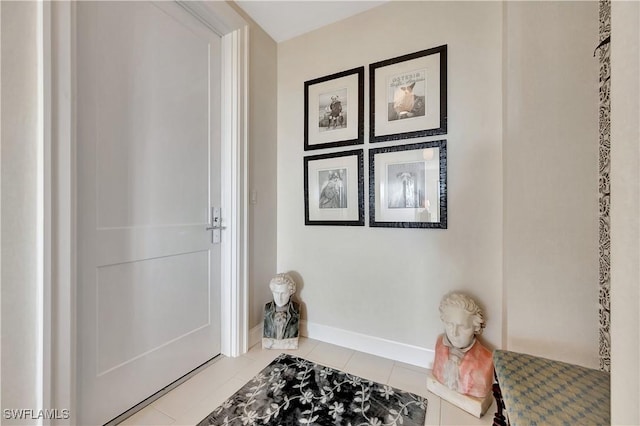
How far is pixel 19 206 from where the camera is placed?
87cm

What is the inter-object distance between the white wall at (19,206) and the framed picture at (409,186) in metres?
1.71

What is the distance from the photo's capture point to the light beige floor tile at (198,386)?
1.29 m

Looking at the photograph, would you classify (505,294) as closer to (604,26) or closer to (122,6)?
(604,26)

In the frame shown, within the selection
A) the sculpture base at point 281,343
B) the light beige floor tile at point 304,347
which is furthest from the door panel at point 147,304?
the light beige floor tile at point 304,347

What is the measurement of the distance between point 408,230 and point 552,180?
778mm

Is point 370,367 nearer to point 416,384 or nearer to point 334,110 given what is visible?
point 416,384

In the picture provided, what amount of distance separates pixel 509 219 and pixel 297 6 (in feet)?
6.62

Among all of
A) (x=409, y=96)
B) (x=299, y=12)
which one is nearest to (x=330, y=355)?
(x=409, y=96)

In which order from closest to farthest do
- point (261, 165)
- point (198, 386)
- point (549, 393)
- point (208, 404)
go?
1. point (549, 393)
2. point (208, 404)
3. point (198, 386)
4. point (261, 165)

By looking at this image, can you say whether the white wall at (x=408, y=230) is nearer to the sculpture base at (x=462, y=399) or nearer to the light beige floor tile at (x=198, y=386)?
the sculpture base at (x=462, y=399)

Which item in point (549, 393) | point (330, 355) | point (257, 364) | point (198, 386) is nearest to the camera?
point (549, 393)

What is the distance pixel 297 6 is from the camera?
1.80m

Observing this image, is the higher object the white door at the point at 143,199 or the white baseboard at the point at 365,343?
Result: the white door at the point at 143,199

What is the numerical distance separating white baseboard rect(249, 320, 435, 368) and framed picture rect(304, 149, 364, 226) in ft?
2.81
